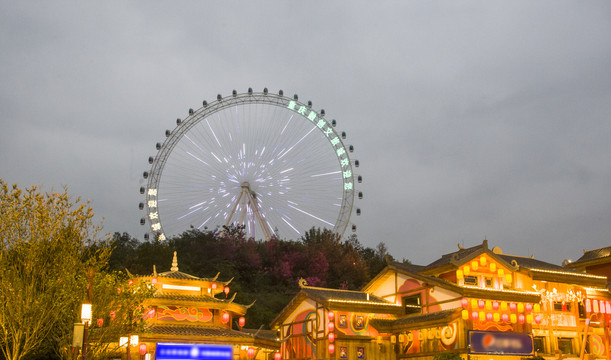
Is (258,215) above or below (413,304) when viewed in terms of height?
above

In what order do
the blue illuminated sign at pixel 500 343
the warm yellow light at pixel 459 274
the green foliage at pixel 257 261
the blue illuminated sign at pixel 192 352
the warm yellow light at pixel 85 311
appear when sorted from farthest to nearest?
the green foliage at pixel 257 261 < the warm yellow light at pixel 459 274 < the blue illuminated sign at pixel 500 343 < the blue illuminated sign at pixel 192 352 < the warm yellow light at pixel 85 311

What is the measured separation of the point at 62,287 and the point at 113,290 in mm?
2144

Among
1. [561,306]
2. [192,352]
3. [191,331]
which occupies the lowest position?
[192,352]

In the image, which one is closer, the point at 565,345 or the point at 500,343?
the point at 500,343

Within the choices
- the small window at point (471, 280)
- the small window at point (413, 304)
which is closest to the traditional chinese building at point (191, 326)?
the small window at point (413, 304)

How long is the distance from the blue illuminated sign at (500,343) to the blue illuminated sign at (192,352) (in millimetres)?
10339

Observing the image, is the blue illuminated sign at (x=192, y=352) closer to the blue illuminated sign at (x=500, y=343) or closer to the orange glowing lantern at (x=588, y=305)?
the blue illuminated sign at (x=500, y=343)

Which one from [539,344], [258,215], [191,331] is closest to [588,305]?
[539,344]

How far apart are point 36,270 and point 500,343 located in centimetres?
1877

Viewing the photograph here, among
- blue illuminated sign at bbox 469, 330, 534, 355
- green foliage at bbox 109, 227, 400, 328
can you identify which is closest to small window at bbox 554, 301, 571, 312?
blue illuminated sign at bbox 469, 330, 534, 355

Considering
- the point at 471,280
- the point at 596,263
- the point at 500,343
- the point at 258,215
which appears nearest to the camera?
the point at 500,343

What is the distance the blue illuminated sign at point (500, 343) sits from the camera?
2472 cm

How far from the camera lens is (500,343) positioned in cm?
2545

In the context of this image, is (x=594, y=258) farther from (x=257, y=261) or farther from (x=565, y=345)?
(x=257, y=261)
